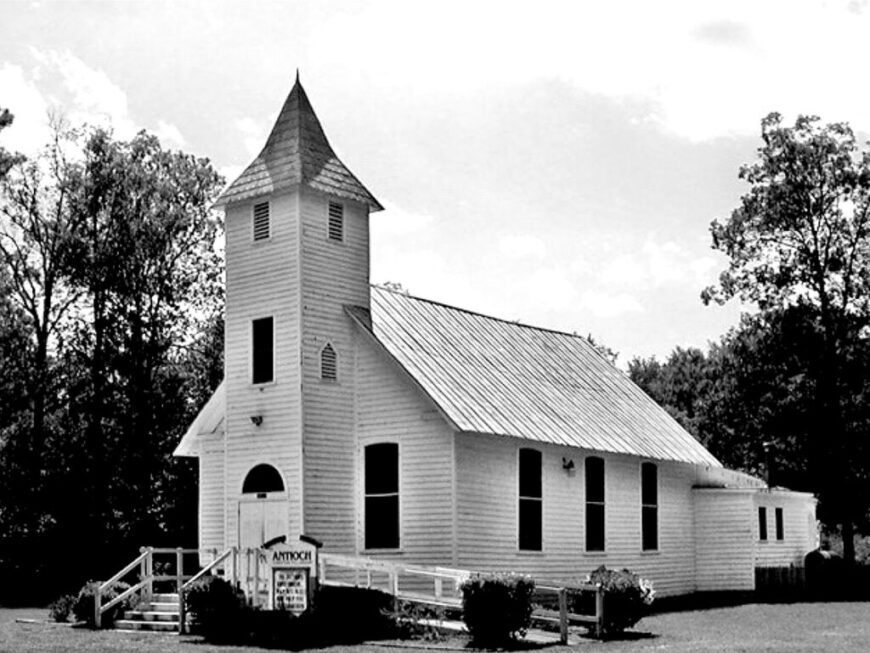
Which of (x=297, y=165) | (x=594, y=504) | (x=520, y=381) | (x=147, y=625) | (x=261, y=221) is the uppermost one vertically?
(x=297, y=165)

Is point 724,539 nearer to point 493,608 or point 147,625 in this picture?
point 493,608

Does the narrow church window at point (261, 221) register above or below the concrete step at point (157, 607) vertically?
above

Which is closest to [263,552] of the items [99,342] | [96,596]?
[96,596]

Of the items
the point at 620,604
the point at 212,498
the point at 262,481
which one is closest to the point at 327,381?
the point at 262,481

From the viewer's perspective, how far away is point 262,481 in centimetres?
2852

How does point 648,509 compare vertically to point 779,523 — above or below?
above

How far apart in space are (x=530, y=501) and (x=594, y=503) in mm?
3154

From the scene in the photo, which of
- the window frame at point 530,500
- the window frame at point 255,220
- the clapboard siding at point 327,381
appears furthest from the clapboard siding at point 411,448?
the window frame at point 255,220

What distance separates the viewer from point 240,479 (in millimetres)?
28844

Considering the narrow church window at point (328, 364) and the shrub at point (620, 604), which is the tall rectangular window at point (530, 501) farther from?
the shrub at point (620, 604)

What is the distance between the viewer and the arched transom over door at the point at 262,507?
27953 mm

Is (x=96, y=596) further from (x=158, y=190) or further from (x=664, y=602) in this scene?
(x=158, y=190)

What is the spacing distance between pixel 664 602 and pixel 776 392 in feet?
51.2

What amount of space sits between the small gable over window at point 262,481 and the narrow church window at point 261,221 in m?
5.03
